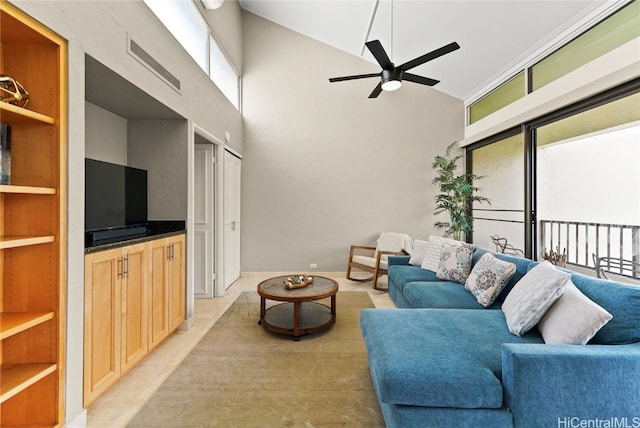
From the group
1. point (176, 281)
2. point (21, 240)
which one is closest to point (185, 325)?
point (176, 281)

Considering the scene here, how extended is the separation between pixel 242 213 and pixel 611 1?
196 inches

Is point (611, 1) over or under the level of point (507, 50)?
under

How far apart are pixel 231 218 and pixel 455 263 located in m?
3.22

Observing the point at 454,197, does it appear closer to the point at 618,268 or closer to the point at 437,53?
the point at 618,268

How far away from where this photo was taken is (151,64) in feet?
7.30

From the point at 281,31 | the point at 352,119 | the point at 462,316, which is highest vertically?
the point at 281,31

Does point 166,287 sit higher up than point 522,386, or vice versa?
point 166,287

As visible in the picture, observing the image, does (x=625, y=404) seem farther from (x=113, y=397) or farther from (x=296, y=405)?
(x=113, y=397)

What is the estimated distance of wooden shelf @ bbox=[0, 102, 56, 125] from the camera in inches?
49.3

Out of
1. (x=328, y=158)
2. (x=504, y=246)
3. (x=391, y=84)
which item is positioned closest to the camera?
(x=391, y=84)

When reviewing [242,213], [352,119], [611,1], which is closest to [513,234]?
[611,1]

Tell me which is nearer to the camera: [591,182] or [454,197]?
[591,182]

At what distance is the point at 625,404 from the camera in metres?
1.29

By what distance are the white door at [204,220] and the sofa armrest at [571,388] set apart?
139 inches
